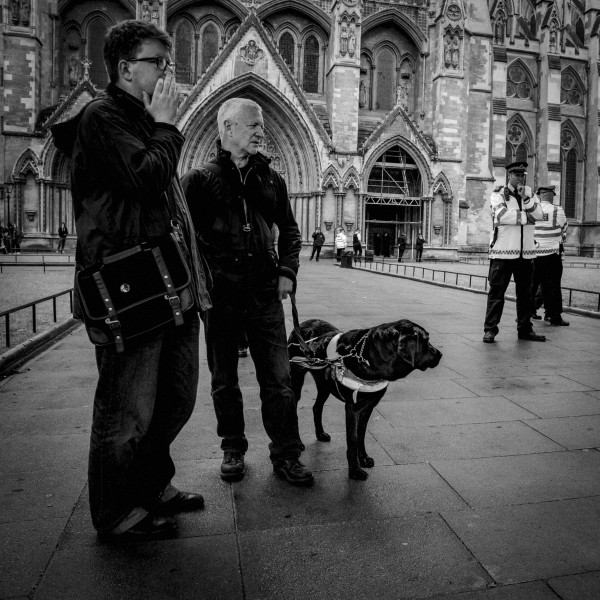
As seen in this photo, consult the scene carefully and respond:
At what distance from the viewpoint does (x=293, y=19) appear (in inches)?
1250

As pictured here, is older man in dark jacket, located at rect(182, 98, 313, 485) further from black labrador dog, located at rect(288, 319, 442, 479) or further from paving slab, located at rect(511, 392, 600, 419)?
paving slab, located at rect(511, 392, 600, 419)

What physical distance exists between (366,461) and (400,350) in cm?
75

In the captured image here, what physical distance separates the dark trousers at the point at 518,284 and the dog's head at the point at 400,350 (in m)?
4.91

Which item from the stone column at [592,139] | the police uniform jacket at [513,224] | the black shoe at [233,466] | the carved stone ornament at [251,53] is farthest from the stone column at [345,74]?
the black shoe at [233,466]

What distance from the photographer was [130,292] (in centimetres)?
244

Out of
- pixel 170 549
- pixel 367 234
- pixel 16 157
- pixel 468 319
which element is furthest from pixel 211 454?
pixel 367 234

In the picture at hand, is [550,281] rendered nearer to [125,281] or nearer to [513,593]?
[513,593]

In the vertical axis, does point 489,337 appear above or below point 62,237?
below

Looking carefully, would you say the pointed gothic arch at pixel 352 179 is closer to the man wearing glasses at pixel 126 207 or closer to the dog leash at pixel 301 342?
the dog leash at pixel 301 342

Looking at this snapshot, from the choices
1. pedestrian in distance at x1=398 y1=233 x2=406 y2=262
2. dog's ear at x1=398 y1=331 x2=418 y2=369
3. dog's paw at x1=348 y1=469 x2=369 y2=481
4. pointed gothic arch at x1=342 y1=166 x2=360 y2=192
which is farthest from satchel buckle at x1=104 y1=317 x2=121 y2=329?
pointed gothic arch at x1=342 y1=166 x2=360 y2=192

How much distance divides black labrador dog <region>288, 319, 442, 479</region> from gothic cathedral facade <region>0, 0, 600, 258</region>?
26.5m

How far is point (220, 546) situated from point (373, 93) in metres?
33.2

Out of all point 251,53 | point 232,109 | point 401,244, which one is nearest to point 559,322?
point 232,109

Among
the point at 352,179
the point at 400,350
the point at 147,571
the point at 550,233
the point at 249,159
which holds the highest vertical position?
the point at 352,179
